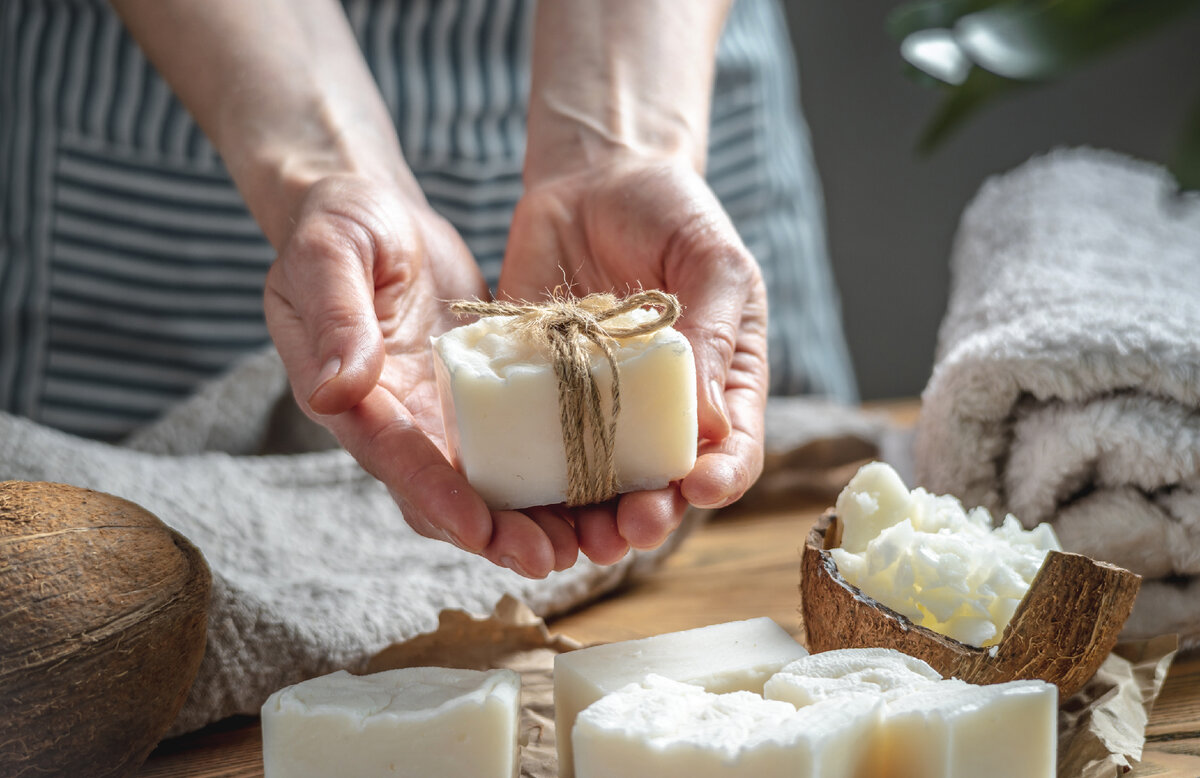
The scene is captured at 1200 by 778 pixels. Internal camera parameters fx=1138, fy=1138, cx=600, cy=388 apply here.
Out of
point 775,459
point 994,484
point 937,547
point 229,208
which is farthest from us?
point 229,208

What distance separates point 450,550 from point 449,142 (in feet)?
2.08

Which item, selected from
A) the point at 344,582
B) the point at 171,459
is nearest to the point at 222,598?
the point at 344,582

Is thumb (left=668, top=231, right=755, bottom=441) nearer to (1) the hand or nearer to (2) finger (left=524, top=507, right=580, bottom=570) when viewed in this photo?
(1) the hand

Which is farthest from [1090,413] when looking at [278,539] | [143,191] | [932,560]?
[143,191]

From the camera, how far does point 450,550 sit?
1.05m

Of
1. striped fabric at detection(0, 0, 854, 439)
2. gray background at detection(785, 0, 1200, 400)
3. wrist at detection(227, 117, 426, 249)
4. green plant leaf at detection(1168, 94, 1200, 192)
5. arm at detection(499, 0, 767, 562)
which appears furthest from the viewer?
gray background at detection(785, 0, 1200, 400)

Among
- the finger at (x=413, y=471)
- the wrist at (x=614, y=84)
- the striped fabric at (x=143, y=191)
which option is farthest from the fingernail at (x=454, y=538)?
the striped fabric at (x=143, y=191)

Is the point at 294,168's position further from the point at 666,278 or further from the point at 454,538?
the point at 454,538

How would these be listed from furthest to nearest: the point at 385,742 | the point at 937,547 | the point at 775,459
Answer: the point at 775,459 → the point at 937,547 → the point at 385,742

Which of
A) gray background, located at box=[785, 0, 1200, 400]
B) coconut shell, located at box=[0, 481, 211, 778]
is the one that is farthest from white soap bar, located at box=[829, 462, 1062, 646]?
gray background, located at box=[785, 0, 1200, 400]

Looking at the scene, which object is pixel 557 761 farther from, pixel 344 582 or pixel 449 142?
pixel 449 142

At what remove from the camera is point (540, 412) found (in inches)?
29.8

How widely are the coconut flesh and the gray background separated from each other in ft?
5.00

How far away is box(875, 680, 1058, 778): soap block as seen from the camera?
23.2 inches
